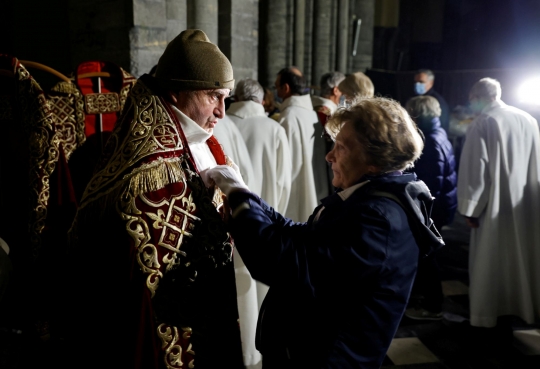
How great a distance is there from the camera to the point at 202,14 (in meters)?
5.29

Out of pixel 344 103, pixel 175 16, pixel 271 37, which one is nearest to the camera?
pixel 344 103

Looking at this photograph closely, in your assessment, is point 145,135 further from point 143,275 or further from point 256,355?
point 256,355

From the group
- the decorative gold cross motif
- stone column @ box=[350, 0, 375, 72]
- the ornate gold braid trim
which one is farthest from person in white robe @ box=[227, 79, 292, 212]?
stone column @ box=[350, 0, 375, 72]

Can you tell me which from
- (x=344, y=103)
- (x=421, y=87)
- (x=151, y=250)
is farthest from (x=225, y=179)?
(x=421, y=87)

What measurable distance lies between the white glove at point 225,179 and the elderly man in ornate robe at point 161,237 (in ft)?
0.18

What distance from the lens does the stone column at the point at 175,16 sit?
185 inches

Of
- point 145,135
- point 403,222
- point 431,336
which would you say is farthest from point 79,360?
point 431,336

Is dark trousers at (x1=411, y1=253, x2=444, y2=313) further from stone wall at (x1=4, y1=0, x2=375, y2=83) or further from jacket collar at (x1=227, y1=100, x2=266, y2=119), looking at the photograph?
stone wall at (x1=4, y1=0, x2=375, y2=83)

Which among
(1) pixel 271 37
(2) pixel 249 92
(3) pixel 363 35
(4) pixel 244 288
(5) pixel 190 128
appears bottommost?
(4) pixel 244 288

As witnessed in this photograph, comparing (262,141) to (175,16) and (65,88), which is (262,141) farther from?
(175,16)

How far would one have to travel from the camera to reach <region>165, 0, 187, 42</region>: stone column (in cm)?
469

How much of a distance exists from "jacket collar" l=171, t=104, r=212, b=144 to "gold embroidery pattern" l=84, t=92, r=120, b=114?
1.13 metres

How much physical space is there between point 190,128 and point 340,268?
2.40 feet

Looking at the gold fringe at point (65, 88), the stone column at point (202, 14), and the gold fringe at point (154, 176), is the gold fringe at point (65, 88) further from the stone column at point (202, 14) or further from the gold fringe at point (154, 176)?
the stone column at point (202, 14)
